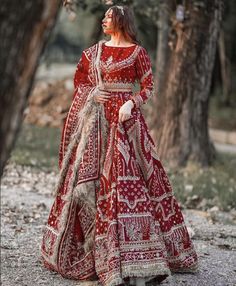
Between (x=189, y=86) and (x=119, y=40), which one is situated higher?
(x=119, y=40)

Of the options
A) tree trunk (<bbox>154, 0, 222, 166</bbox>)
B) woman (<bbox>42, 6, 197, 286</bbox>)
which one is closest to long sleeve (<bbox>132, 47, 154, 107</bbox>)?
woman (<bbox>42, 6, 197, 286</bbox>)

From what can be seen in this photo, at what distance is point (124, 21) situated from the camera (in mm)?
5824

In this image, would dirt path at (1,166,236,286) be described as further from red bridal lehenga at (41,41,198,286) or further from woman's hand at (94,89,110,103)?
woman's hand at (94,89,110,103)

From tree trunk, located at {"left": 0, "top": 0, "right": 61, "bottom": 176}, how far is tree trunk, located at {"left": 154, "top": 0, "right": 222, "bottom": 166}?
975cm

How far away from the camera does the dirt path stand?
615 centimetres

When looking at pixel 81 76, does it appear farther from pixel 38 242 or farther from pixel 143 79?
pixel 38 242

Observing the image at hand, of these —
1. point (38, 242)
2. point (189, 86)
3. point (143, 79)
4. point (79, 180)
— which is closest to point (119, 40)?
point (143, 79)

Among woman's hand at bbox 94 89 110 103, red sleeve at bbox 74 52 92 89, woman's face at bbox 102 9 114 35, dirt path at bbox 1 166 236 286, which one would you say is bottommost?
dirt path at bbox 1 166 236 286

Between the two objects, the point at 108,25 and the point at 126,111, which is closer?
the point at 126,111

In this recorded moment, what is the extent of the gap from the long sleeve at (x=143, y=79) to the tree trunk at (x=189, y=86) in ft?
23.2

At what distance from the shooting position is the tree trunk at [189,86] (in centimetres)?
1284

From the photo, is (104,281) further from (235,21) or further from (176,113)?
(235,21)

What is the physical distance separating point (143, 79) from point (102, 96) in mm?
326

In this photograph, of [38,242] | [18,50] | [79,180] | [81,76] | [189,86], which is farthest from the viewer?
[189,86]
